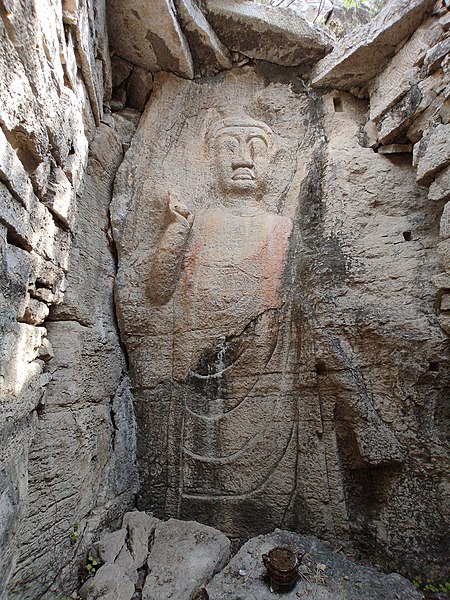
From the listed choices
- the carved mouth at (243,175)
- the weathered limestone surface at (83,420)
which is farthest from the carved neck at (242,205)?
the weathered limestone surface at (83,420)

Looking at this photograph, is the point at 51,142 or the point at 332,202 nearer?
the point at 51,142

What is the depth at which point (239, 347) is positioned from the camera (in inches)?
133

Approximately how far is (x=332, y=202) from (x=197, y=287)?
1.54 metres

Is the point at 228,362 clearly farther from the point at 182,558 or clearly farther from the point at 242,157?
the point at 242,157

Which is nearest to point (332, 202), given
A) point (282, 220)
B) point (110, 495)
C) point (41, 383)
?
point (282, 220)

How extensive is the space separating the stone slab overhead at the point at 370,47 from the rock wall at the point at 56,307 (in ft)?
7.79

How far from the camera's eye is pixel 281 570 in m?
2.46

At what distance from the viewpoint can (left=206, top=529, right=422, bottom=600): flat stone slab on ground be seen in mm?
2469

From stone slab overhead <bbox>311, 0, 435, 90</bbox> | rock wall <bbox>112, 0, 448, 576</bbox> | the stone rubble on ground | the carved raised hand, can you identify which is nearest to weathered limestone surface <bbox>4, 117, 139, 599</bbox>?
rock wall <bbox>112, 0, 448, 576</bbox>

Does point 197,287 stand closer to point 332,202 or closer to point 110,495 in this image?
point 332,202

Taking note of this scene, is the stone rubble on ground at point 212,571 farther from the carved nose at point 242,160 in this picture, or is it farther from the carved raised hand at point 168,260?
the carved nose at point 242,160

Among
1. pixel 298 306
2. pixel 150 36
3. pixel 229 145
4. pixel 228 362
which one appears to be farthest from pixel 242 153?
pixel 228 362

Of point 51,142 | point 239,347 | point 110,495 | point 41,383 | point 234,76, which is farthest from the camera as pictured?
point 234,76

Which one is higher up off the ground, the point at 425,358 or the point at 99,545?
the point at 425,358
